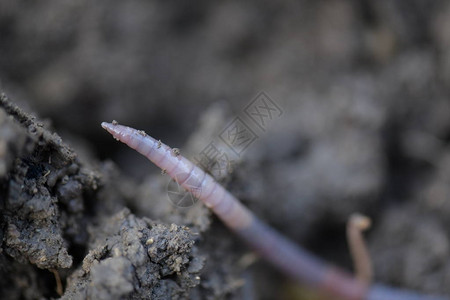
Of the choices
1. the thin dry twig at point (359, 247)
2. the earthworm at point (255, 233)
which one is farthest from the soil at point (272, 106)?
the thin dry twig at point (359, 247)

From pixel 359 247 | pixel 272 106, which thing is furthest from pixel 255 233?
pixel 272 106

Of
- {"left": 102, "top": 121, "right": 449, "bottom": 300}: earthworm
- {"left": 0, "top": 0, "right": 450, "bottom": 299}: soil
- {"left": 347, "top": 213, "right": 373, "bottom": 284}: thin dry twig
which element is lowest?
{"left": 102, "top": 121, "right": 449, "bottom": 300}: earthworm

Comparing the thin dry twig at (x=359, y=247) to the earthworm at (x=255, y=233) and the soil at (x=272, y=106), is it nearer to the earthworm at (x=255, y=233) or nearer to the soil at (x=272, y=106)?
the earthworm at (x=255, y=233)

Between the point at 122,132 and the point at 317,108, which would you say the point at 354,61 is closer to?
the point at 317,108

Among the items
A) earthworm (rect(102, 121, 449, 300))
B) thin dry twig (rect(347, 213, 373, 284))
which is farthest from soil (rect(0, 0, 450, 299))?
thin dry twig (rect(347, 213, 373, 284))

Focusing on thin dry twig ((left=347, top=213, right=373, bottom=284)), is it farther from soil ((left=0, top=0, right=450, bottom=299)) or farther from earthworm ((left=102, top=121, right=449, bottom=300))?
soil ((left=0, top=0, right=450, bottom=299))
